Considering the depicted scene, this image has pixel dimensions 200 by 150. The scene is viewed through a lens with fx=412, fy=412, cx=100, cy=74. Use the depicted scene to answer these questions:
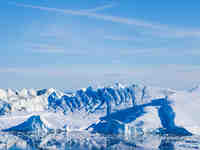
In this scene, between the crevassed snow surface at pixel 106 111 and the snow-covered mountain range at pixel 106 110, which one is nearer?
the crevassed snow surface at pixel 106 111

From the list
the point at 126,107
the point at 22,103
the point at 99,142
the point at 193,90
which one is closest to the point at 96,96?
the point at 126,107

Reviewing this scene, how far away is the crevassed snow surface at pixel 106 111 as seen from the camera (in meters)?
53.4

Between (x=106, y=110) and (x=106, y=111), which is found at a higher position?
(x=106, y=110)

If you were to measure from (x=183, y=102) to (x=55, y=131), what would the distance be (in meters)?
18.5

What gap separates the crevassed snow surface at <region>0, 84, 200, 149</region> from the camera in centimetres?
5344

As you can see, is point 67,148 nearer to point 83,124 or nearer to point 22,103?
point 83,124

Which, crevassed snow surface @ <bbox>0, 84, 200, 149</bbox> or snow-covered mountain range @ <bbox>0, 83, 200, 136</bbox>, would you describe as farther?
snow-covered mountain range @ <bbox>0, 83, 200, 136</bbox>

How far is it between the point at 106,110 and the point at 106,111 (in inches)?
22.6

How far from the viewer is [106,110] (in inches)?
2729

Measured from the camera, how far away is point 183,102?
5850 centimetres

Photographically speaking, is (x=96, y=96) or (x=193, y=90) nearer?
(x=193, y=90)

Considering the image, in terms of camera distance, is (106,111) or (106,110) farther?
(106,110)

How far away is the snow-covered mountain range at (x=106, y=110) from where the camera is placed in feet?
176

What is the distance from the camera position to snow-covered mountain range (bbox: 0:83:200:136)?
53594mm
